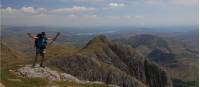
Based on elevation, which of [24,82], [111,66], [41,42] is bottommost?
[111,66]

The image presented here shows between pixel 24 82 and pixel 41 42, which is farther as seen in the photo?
pixel 41 42

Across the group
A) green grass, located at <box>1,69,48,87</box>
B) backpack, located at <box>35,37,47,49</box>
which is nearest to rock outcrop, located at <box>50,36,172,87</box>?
backpack, located at <box>35,37,47,49</box>

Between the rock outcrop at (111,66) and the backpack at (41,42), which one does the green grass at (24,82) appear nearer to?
the backpack at (41,42)

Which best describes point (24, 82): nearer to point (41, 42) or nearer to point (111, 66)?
point (41, 42)

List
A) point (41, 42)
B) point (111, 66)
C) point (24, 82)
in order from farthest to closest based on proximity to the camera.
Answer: point (111, 66) < point (41, 42) < point (24, 82)

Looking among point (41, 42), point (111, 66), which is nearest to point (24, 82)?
A: point (41, 42)

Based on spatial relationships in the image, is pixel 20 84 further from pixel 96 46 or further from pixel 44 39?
pixel 96 46

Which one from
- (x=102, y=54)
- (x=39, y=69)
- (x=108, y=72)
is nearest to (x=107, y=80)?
(x=108, y=72)

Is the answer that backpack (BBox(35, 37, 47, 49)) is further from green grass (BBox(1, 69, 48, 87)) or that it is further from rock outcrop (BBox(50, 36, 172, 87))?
rock outcrop (BBox(50, 36, 172, 87))

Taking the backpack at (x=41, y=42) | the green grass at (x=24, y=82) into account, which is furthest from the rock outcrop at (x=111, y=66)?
the green grass at (x=24, y=82)
